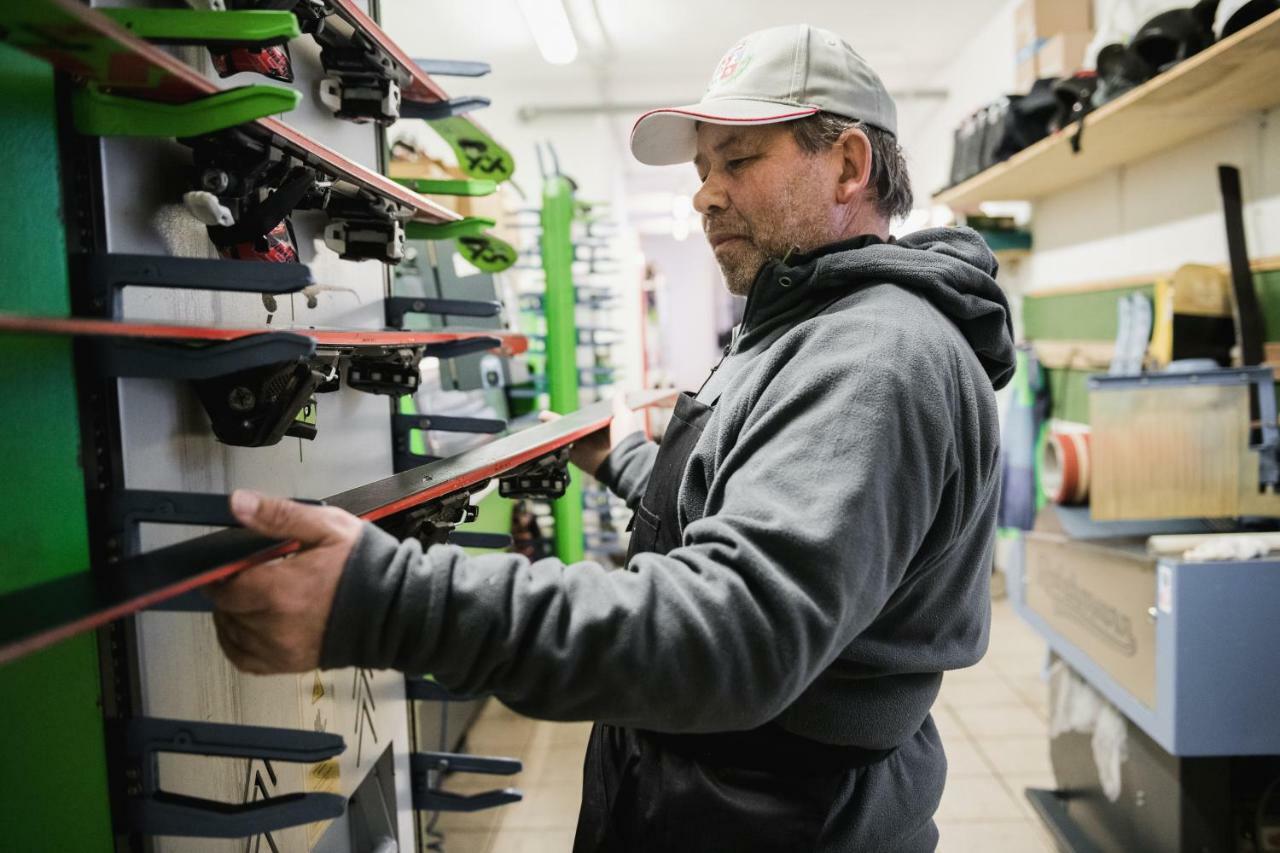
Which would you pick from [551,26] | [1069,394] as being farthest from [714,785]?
[1069,394]

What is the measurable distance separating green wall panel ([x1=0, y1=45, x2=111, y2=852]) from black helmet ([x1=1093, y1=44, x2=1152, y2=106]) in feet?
10.1

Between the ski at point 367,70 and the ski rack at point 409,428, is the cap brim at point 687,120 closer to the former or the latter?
the ski at point 367,70

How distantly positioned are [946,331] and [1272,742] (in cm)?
168

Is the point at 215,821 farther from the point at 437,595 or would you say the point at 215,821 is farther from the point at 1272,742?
the point at 1272,742

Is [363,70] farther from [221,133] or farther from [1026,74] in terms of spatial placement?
[1026,74]

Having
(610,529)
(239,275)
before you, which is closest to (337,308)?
(239,275)

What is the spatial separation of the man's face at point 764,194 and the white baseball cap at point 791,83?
50 millimetres

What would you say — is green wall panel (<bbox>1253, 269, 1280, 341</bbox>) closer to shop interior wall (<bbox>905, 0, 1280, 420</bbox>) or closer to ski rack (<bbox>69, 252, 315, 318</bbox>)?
shop interior wall (<bbox>905, 0, 1280, 420</bbox>)

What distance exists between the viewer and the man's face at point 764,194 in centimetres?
128

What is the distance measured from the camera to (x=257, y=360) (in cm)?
88

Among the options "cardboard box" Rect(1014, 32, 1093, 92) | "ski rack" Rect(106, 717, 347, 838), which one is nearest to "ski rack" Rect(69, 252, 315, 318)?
"ski rack" Rect(106, 717, 347, 838)

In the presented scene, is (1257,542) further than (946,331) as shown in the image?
Yes

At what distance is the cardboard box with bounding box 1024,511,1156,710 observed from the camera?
2.21 meters

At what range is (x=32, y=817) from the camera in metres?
0.89
